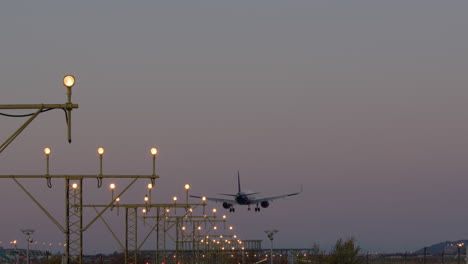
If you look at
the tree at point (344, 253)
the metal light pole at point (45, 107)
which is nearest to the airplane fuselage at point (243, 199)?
the tree at point (344, 253)

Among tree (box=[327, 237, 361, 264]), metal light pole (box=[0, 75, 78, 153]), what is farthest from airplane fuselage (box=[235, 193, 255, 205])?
metal light pole (box=[0, 75, 78, 153])

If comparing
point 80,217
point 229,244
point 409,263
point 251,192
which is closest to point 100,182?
point 80,217

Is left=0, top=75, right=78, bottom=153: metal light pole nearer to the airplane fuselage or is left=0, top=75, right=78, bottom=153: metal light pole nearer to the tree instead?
the tree

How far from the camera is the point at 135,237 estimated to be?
2699 inches

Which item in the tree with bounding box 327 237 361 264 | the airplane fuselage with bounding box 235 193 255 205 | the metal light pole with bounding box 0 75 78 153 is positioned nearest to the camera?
the metal light pole with bounding box 0 75 78 153

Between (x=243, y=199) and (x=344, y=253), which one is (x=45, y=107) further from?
(x=243, y=199)

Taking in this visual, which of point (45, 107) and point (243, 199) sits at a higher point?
point (243, 199)

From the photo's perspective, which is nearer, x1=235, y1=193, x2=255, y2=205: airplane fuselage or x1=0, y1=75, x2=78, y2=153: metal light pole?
x1=0, y1=75, x2=78, y2=153: metal light pole

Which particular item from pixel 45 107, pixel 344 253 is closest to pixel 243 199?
pixel 344 253

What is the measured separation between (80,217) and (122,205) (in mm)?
18017

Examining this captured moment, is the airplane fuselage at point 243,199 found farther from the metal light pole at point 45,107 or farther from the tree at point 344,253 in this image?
the metal light pole at point 45,107

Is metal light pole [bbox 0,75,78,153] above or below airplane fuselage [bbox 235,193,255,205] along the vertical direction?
below

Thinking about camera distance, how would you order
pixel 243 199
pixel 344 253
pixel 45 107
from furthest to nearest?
pixel 243 199 → pixel 344 253 → pixel 45 107

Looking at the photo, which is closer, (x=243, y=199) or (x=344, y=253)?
(x=344, y=253)
